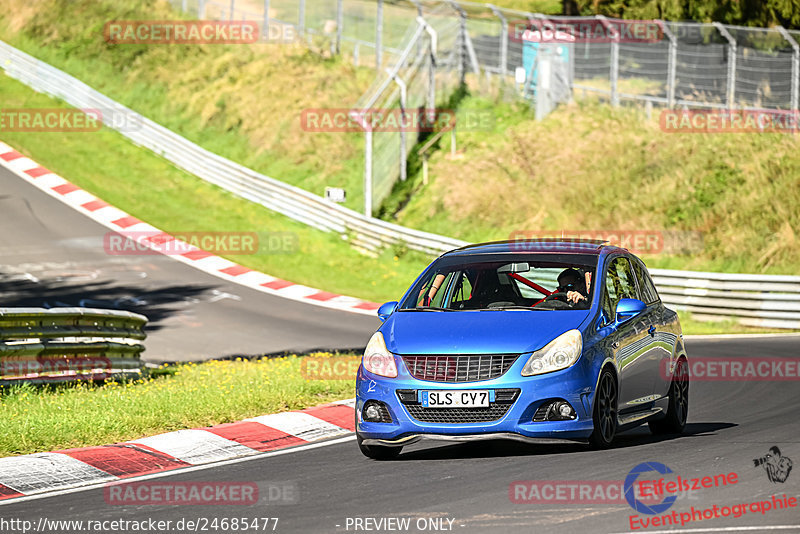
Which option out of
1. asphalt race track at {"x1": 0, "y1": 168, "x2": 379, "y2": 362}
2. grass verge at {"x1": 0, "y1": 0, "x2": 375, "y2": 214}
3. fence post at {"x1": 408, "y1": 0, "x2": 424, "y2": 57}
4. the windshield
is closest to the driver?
the windshield

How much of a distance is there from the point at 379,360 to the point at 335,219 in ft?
74.9

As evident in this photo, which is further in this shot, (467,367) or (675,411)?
(675,411)

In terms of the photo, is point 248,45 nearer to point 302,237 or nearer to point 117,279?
point 302,237

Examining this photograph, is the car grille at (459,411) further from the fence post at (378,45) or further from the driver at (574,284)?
the fence post at (378,45)

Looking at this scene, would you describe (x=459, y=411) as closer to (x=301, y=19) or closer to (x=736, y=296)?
(x=736, y=296)

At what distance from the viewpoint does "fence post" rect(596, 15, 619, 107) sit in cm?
3167

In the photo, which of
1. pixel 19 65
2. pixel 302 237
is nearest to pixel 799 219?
pixel 302 237

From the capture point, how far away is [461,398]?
29.0 ft

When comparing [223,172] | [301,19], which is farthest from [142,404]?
[301,19]

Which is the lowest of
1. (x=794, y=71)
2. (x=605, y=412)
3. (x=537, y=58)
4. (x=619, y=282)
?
(x=605, y=412)

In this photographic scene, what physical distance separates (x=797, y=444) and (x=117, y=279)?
1921cm

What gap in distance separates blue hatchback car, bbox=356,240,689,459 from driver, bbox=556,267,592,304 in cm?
1

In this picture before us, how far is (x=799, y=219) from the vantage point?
2653cm

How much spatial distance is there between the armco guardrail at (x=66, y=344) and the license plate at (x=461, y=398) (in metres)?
6.06
